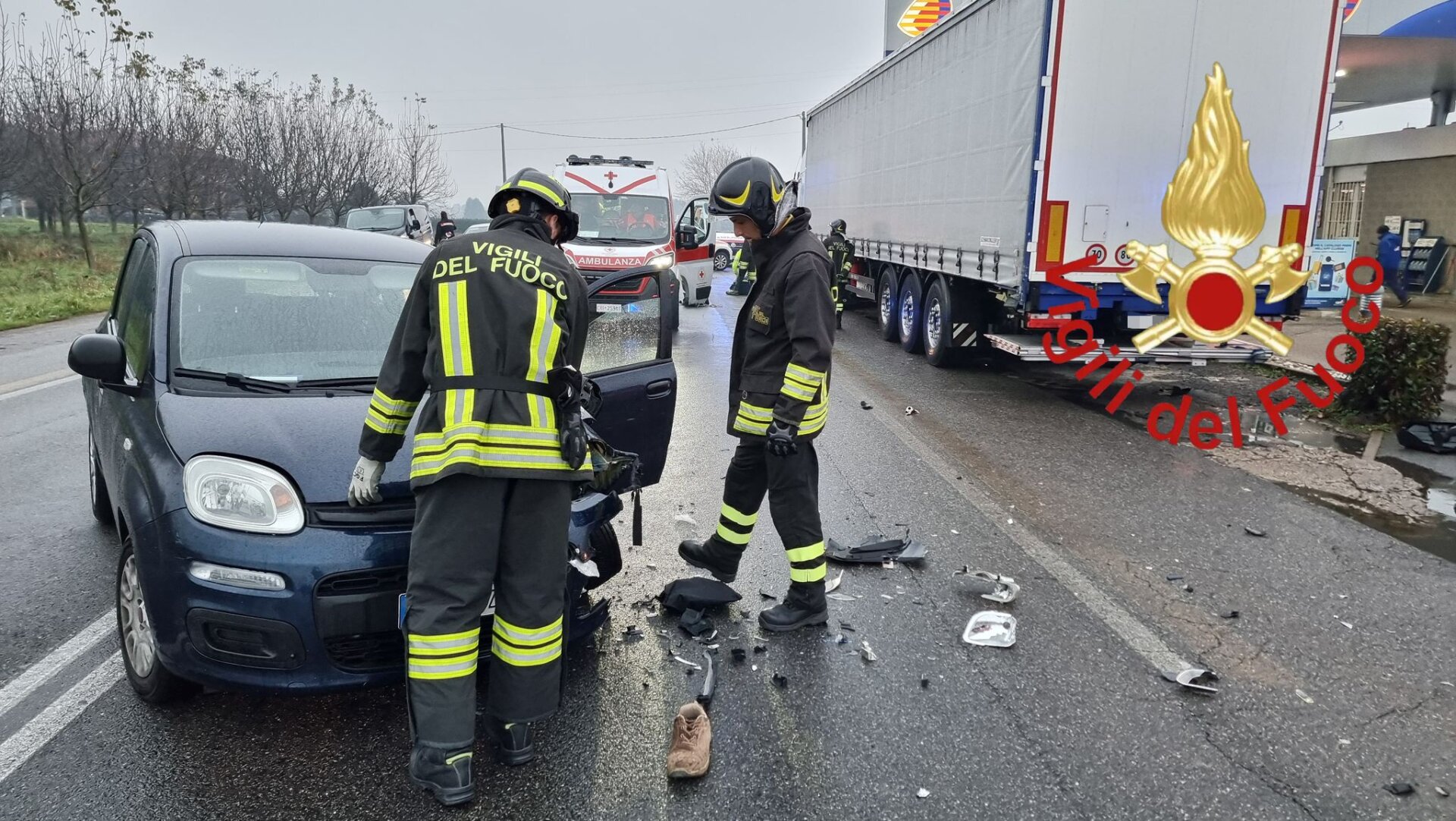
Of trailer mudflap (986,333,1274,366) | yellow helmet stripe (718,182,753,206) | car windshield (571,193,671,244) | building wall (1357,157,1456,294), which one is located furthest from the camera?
building wall (1357,157,1456,294)

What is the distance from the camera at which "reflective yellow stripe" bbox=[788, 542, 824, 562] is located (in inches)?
155

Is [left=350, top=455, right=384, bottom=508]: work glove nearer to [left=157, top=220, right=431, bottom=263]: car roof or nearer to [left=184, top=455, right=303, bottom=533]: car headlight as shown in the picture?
[left=184, top=455, right=303, bottom=533]: car headlight

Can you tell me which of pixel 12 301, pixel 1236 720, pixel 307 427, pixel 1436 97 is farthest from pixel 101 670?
pixel 1436 97

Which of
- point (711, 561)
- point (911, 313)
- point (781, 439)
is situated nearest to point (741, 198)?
point (781, 439)

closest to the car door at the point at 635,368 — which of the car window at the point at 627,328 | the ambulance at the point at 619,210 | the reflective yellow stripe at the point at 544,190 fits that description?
the car window at the point at 627,328

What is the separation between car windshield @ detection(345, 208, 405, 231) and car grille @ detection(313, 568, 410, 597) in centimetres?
2277

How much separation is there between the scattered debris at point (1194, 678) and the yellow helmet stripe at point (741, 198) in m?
2.47

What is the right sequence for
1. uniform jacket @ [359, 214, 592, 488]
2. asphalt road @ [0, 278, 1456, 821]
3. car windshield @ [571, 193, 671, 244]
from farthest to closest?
car windshield @ [571, 193, 671, 244] → asphalt road @ [0, 278, 1456, 821] → uniform jacket @ [359, 214, 592, 488]

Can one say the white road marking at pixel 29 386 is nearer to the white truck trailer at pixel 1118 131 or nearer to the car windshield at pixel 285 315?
the car windshield at pixel 285 315

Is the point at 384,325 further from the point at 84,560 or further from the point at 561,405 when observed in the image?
the point at 84,560

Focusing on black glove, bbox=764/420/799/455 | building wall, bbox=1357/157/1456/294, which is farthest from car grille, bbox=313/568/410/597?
building wall, bbox=1357/157/1456/294

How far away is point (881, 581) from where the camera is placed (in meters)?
4.47

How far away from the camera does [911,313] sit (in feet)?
40.2

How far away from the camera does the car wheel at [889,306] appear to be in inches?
525
